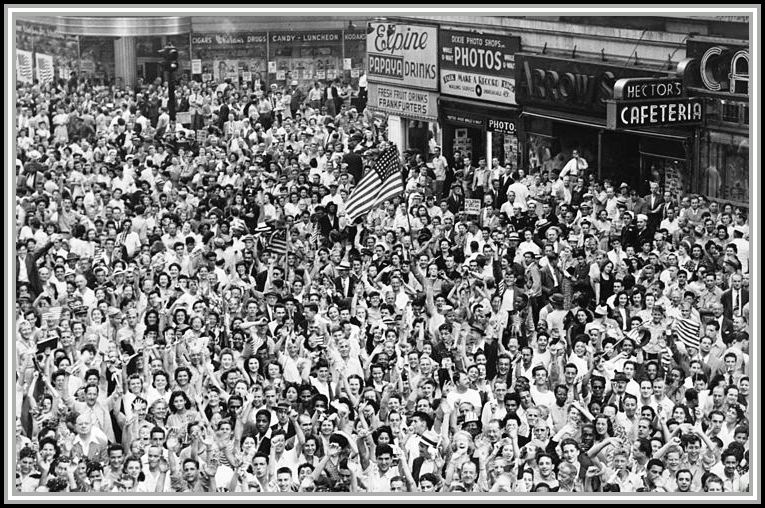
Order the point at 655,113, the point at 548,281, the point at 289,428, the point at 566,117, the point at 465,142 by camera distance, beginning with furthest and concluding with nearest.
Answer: the point at 465,142
the point at 566,117
the point at 655,113
the point at 548,281
the point at 289,428

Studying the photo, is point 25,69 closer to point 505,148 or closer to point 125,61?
point 125,61

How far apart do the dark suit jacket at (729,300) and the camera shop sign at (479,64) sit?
32.4ft

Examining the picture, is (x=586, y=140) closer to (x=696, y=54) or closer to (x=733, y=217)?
(x=696, y=54)

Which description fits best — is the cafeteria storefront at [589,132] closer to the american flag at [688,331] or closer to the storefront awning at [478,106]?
the storefront awning at [478,106]

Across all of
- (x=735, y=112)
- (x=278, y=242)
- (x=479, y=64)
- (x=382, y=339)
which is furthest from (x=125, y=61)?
(x=382, y=339)

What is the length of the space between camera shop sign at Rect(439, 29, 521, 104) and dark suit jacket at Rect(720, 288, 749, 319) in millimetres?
9883

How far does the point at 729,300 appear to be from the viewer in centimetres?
2289

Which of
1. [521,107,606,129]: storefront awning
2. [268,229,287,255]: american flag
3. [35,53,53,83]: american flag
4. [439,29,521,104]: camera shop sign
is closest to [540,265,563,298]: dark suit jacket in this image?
[268,229,287,255]: american flag

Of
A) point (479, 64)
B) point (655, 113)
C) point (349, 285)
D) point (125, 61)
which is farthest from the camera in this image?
point (125, 61)

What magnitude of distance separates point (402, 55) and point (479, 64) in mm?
1436

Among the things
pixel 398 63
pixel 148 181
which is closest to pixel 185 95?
pixel 398 63

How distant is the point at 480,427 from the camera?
20172 mm

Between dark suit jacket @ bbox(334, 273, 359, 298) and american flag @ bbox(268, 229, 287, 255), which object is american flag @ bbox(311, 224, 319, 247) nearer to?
american flag @ bbox(268, 229, 287, 255)

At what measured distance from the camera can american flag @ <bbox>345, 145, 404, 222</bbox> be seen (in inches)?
1037
